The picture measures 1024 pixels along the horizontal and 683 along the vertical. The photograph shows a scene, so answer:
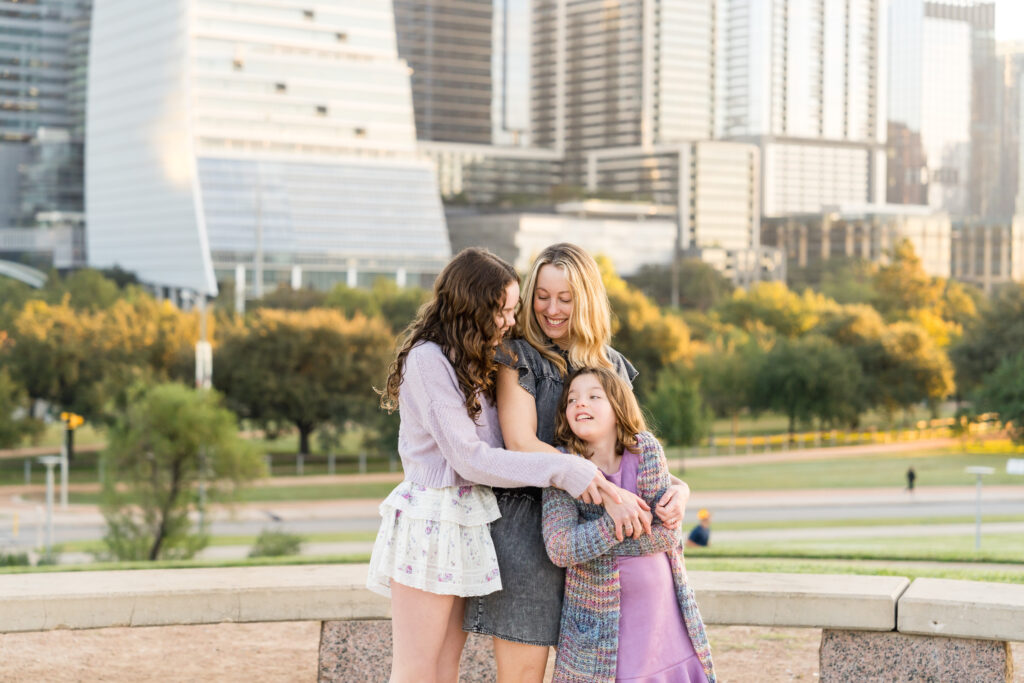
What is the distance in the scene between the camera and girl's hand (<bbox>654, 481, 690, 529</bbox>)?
448cm

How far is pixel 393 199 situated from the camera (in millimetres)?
115312

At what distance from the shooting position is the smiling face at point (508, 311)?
14.8 ft

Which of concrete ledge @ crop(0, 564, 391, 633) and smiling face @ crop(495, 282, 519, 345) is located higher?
smiling face @ crop(495, 282, 519, 345)

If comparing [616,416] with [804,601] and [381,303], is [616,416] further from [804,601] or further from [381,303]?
[381,303]

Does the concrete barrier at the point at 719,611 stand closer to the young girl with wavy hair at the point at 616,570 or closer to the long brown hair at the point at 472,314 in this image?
the young girl with wavy hair at the point at 616,570

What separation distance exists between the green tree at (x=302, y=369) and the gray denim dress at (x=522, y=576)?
42.0 m

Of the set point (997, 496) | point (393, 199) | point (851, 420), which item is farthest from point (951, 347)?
point (393, 199)

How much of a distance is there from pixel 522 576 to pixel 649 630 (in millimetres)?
510

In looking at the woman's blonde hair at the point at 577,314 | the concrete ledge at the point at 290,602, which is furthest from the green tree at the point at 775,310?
the woman's blonde hair at the point at 577,314

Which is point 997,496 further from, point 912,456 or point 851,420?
point 851,420

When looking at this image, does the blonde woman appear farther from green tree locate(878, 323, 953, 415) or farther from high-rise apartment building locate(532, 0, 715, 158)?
high-rise apartment building locate(532, 0, 715, 158)

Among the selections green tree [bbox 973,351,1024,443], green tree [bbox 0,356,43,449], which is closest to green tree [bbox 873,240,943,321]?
green tree [bbox 973,351,1024,443]

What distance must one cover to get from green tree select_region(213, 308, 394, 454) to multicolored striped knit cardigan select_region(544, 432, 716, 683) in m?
42.1

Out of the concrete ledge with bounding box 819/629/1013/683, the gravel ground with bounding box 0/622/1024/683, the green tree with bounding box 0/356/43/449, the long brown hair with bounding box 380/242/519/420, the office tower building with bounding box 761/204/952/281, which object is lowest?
the green tree with bounding box 0/356/43/449
